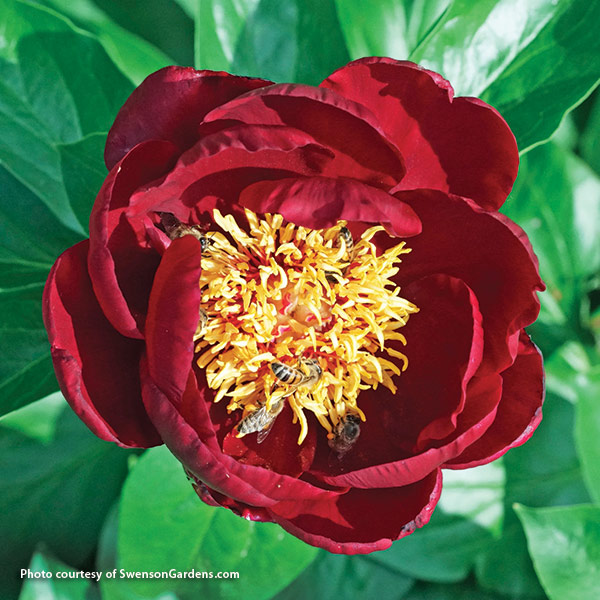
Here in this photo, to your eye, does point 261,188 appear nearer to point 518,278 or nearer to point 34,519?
point 518,278

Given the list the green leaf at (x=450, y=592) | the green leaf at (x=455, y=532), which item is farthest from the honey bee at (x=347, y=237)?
the green leaf at (x=450, y=592)

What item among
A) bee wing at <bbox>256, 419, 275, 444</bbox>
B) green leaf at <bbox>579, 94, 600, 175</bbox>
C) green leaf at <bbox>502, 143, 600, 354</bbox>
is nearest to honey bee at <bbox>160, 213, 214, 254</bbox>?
bee wing at <bbox>256, 419, 275, 444</bbox>

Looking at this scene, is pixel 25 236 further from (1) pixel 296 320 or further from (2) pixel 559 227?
(2) pixel 559 227

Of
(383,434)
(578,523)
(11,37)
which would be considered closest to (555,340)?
(578,523)

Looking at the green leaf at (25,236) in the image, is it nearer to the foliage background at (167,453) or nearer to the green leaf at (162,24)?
the foliage background at (167,453)

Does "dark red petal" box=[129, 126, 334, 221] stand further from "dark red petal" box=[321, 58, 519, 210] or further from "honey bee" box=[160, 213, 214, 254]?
"dark red petal" box=[321, 58, 519, 210]

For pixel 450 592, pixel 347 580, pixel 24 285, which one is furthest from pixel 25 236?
pixel 450 592

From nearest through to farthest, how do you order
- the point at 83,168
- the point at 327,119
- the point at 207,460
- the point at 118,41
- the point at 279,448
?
the point at 207,460
the point at 327,119
the point at 279,448
the point at 83,168
the point at 118,41
